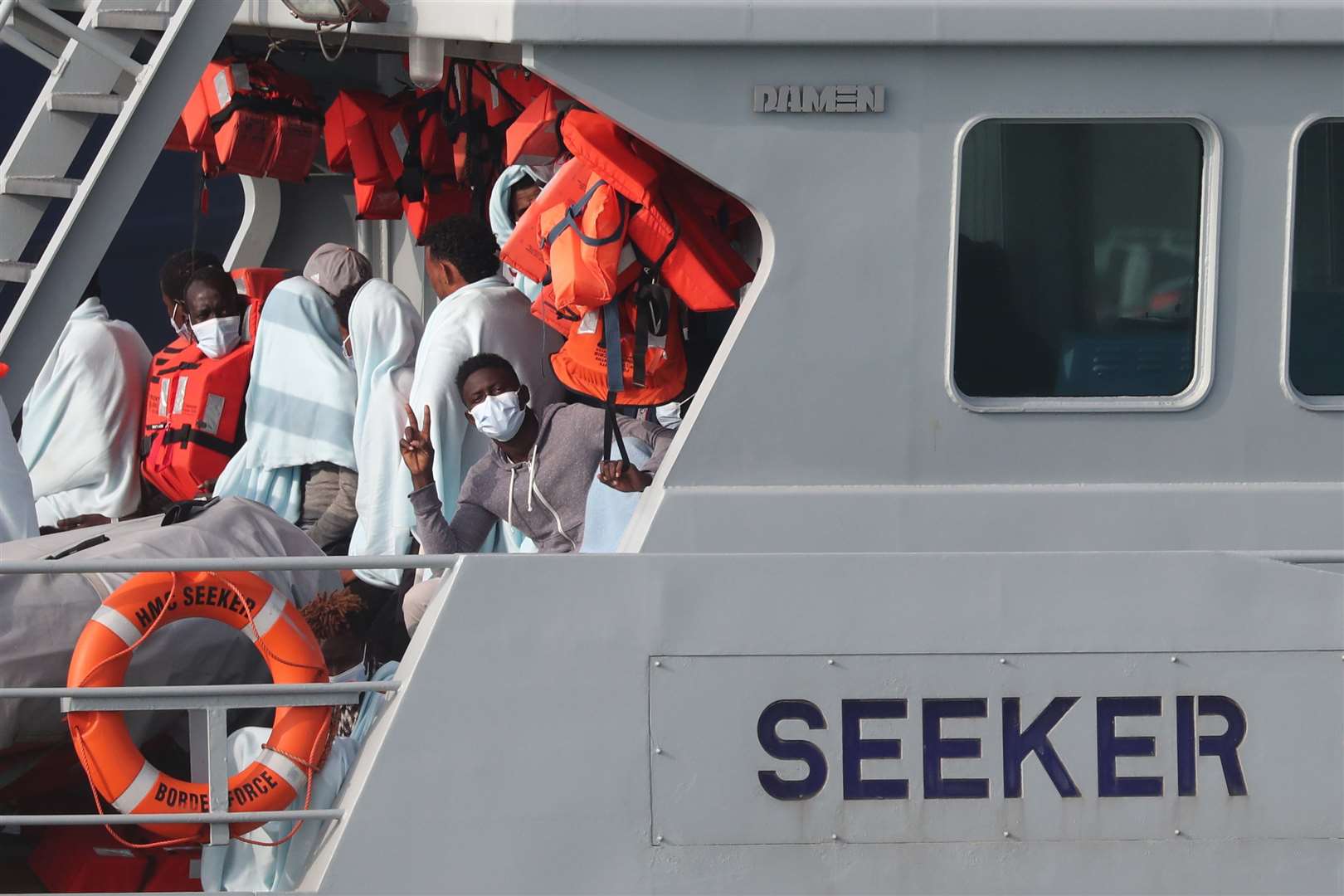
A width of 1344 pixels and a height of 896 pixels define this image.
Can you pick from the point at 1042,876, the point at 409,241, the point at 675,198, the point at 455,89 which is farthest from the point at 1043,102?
the point at 409,241

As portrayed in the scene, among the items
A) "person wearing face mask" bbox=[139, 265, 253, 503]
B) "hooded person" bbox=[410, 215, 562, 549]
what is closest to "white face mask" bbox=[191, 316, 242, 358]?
"person wearing face mask" bbox=[139, 265, 253, 503]

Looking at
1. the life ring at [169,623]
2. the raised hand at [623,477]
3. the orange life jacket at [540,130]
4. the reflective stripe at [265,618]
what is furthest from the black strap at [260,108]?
the reflective stripe at [265,618]

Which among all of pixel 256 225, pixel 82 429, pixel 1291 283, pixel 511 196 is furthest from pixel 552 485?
pixel 256 225

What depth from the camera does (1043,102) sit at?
3.61m

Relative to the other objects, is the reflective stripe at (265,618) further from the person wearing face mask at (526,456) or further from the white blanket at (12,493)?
the white blanket at (12,493)

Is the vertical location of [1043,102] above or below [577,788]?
above

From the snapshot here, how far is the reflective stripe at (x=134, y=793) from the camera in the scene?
11.5 feet

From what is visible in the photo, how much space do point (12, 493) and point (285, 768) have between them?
3.84 ft

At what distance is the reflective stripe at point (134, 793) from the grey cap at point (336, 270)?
2.75 meters

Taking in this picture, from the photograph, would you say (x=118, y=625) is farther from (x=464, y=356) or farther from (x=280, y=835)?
(x=464, y=356)

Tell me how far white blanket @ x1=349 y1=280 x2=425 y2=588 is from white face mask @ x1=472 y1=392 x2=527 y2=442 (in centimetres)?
59

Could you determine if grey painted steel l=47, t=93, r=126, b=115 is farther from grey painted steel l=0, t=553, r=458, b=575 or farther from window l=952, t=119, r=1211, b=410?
window l=952, t=119, r=1211, b=410

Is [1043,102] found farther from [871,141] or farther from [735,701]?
[735,701]

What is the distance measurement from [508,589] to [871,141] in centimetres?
132
